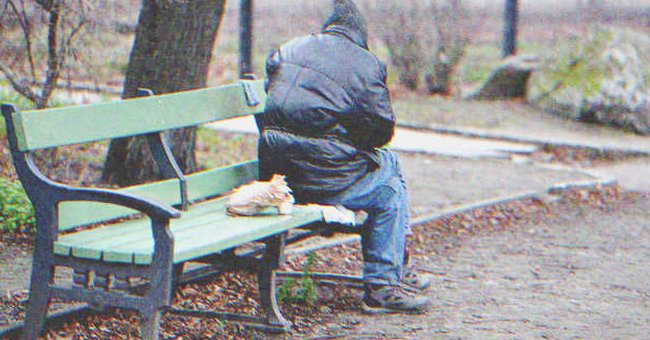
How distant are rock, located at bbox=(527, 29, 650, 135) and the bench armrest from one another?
27.0ft

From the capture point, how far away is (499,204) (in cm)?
755

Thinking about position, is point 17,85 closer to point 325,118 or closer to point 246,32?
point 325,118

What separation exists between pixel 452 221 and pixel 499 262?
3.03 ft

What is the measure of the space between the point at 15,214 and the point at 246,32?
265 inches

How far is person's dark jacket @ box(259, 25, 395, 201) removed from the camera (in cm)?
482

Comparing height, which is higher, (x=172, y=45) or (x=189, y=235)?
(x=172, y=45)

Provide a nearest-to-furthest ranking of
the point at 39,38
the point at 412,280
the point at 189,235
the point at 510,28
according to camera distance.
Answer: the point at 189,235 < the point at 412,280 < the point at 39,38 < the point at 510,28

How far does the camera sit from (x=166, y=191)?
15.1 feet

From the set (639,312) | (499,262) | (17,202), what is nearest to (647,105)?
(499,262)

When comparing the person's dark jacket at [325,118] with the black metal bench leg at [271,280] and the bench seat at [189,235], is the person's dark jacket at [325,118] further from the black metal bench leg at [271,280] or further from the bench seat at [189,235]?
the black metal bench leg at [271,280]

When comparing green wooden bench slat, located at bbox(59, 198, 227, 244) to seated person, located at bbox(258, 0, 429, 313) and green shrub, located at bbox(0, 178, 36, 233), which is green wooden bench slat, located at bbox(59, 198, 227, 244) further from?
green shrub, located at bbox(0, 178, 36, 233)

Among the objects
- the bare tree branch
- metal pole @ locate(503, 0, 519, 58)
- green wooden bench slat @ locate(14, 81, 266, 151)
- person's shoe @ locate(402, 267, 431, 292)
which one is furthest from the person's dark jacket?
metal pole @ locate(503, 0, 519, 58)

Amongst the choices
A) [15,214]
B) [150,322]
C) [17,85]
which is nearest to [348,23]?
[150,322]

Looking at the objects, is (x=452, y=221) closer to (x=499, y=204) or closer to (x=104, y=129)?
(x=499, y=204)
